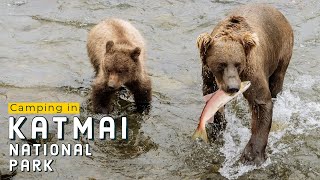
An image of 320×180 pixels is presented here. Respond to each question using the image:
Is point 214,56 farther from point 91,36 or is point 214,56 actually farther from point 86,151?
point 91,36

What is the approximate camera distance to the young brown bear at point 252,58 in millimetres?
6406

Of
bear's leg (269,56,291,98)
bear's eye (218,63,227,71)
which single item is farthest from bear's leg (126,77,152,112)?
bear's eye (218,63,227,71)

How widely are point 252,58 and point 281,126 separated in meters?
2.04

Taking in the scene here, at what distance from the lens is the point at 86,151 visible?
773 centimetres

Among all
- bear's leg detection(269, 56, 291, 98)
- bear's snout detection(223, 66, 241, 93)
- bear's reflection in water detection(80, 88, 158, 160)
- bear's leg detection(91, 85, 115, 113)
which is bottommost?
bear's reflection in water detection(80, 88, 158, 160)

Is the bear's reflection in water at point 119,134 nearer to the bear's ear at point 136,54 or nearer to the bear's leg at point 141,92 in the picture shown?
the bear's leg at point 141,92

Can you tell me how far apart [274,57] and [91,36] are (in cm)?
326

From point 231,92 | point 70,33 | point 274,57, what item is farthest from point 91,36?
point 231,92

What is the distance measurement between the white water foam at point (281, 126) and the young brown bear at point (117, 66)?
135cm

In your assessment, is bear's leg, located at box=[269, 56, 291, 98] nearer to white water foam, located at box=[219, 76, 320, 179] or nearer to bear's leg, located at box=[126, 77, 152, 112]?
white water foam, located at box=[219, 76, 320, 179]

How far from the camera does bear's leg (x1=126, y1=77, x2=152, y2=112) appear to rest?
28.3 feet

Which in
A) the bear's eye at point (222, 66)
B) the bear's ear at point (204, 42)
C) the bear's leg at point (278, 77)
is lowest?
the bear's leg at point (278, 77)

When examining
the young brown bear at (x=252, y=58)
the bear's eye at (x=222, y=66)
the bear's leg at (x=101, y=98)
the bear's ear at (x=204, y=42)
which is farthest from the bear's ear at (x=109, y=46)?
the bear's eye at (x=222, y=66)

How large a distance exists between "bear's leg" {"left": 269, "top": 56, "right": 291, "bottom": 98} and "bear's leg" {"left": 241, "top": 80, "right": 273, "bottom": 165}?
A: 1528 mm
